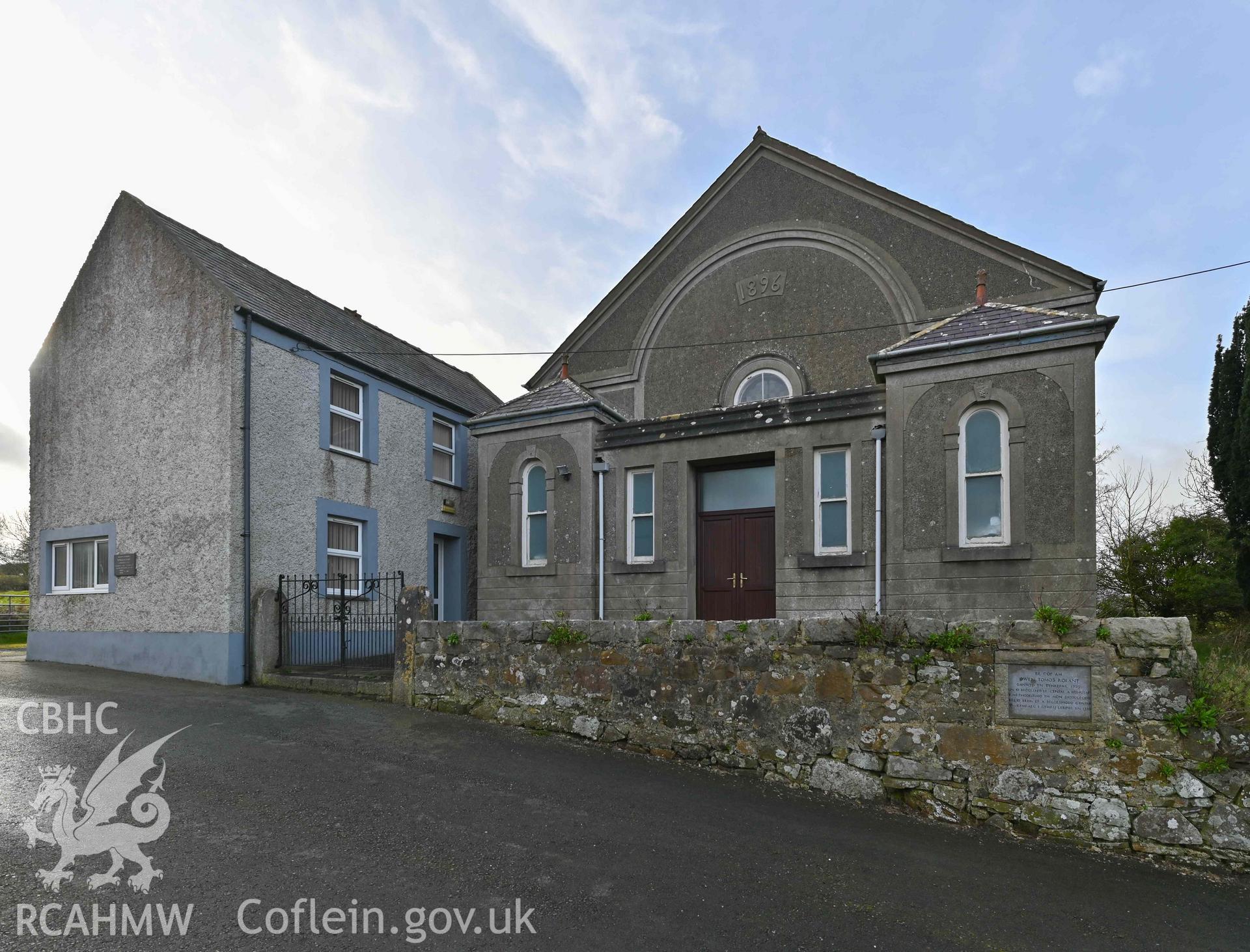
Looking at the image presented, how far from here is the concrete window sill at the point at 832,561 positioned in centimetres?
999

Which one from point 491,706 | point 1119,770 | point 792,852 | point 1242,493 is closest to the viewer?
point 792,852

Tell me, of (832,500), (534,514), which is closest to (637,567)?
(534,514)

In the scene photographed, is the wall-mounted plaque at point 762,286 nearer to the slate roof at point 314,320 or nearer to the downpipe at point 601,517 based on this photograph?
the downpipe at point 601,517

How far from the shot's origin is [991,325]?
9578 millimetres

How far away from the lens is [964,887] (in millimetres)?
4707

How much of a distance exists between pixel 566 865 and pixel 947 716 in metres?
3.38

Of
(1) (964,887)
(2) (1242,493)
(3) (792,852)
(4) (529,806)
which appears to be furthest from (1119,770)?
(2) (1242,493)

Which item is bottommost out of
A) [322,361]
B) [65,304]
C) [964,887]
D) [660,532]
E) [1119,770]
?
[964,887]

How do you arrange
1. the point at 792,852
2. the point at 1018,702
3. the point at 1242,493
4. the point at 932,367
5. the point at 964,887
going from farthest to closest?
the point at 1242,493
the point at 932,367
the point at 1018,702
the point at 792,852
the point at 964,887

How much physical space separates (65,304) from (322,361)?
5208mm

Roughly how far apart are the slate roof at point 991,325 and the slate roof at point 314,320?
31.2ft

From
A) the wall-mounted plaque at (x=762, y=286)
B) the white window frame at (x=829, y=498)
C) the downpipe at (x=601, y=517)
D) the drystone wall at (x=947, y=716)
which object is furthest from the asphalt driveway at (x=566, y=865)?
the wall-mounted plaque at (x=762, y=286)

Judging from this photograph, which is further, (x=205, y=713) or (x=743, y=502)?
(x=743, y=502)

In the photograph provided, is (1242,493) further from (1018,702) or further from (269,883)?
(269,883)
